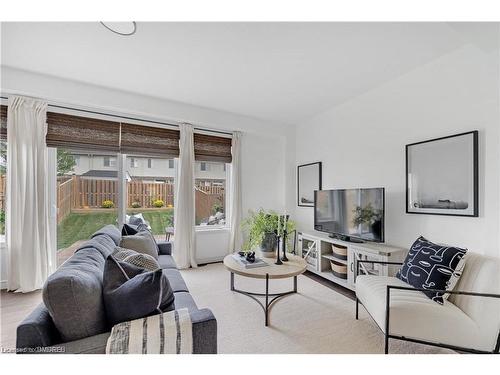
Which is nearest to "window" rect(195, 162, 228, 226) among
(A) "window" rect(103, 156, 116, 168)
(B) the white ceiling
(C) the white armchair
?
(A) "window" rect(103, 156, 116, 168)

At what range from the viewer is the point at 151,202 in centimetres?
377

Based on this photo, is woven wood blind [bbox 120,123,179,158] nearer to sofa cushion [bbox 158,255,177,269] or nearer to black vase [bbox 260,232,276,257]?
sofa cushion [bbox 158,255,177,269]

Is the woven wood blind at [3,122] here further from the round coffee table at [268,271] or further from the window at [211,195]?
the round coffee table at [268,271]

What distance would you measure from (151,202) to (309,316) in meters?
2.80

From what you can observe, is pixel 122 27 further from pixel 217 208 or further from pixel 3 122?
pixel 217 208

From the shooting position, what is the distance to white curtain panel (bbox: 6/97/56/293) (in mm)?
2699

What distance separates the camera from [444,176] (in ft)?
7.30

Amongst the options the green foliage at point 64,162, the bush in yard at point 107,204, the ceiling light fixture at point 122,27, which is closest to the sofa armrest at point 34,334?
the ceiling light fixture at point 122,27

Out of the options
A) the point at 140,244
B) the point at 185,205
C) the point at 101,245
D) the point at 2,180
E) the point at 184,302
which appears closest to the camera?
Result: the point at 184,302

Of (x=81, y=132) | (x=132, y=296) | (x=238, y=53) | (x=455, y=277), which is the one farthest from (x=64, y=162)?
(x=455, y=277)

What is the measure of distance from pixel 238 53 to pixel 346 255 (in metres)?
2.54
